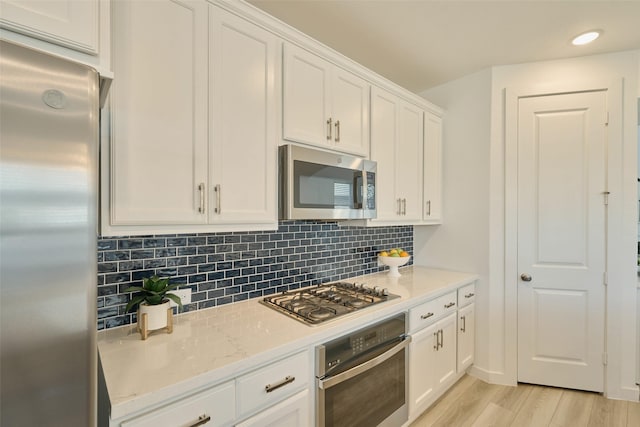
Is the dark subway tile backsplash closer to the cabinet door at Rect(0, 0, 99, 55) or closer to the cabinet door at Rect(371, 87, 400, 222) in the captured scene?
the cabinet door at Rect(371, 87, 400, 222)

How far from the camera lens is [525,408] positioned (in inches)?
89.9

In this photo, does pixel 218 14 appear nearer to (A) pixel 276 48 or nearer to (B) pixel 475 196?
(A) pixel 276 48

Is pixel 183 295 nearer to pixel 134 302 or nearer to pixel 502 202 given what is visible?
pixel 134 302

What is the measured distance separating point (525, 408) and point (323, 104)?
2600 millimetres

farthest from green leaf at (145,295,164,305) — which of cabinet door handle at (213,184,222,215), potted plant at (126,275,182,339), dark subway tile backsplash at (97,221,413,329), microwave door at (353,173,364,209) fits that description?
microwave door at (353,173,364,209)

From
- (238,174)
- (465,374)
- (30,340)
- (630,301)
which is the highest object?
(238,174)

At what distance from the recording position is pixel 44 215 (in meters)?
0.70

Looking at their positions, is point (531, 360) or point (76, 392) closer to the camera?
point (76, 392)

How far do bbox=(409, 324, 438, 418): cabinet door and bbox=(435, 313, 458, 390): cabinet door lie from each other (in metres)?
0.07

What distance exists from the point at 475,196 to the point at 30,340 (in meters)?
2.92

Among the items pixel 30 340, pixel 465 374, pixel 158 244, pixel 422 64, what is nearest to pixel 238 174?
pixel 158 244

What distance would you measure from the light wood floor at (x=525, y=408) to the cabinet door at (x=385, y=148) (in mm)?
→ 1445

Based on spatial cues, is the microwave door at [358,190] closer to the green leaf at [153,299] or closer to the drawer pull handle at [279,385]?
the drawer pull handle at [279,385]

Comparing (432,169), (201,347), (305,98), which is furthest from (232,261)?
(432,169)
